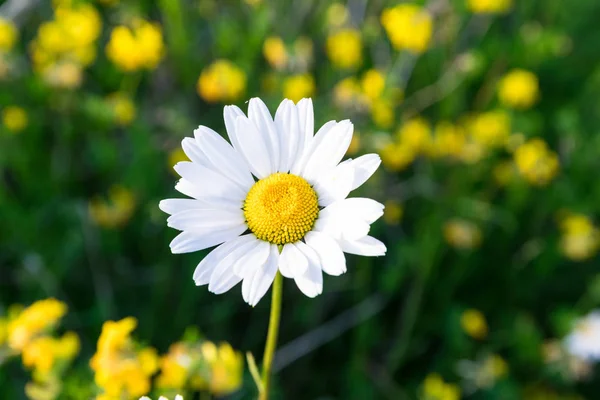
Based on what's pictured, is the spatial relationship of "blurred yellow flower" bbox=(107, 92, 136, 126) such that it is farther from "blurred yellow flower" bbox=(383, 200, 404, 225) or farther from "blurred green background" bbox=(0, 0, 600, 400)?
"blurred yellow flower" bbox=(383, 200, 404, 225)

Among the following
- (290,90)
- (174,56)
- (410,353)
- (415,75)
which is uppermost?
(174,56)

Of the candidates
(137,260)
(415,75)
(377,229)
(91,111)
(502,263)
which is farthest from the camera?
(415,75)

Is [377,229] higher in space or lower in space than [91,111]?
lower

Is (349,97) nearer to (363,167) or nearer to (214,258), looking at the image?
(363,167)

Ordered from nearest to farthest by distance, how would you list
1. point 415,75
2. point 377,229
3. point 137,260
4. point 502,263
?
point 377,229
point 137,260
point 502,263
point 415,75

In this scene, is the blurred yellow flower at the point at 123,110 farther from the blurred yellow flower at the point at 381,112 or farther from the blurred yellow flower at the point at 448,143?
the blurred yellow flower at the point at 448,143

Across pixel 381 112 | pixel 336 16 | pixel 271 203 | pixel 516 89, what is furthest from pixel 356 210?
pixel 336 16

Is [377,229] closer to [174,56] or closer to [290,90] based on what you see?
[290,90]

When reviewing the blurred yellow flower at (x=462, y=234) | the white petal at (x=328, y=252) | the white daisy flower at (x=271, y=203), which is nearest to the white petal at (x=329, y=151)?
the white daisy flower at (x=271, y=203)

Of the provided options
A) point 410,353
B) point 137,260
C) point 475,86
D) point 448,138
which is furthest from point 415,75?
point 137,260
